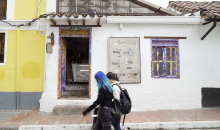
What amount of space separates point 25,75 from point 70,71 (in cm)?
240

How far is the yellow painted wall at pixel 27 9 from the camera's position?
6.83 m

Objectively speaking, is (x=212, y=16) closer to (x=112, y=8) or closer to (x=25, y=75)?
(x=112, y=8)

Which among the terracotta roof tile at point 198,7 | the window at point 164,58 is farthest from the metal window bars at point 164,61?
the terracotta roof tile at point 198,7

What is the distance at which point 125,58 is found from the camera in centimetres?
648

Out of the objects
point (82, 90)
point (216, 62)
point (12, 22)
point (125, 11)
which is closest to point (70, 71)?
point (82, 90)

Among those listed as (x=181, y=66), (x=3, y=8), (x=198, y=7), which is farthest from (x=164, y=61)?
(x=3, y=8)

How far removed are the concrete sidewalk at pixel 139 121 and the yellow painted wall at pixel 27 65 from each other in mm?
1223

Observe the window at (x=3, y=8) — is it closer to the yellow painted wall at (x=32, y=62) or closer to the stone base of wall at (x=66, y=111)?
the yellow painted wall at (x=32, y=62)

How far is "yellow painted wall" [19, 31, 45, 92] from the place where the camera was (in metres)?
6.70

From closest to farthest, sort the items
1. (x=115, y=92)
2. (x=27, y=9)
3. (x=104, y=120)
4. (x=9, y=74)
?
1. (x=104, y=120)
2. (x=115, y=92)
3. (x=9, y=74)
4. (x=27, y=9)

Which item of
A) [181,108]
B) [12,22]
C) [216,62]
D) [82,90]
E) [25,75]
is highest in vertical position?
[12,22]

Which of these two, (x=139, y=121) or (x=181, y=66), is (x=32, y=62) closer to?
(x=139, y=121)

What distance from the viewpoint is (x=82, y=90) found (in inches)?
287

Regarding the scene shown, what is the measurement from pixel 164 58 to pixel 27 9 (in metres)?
6.37
